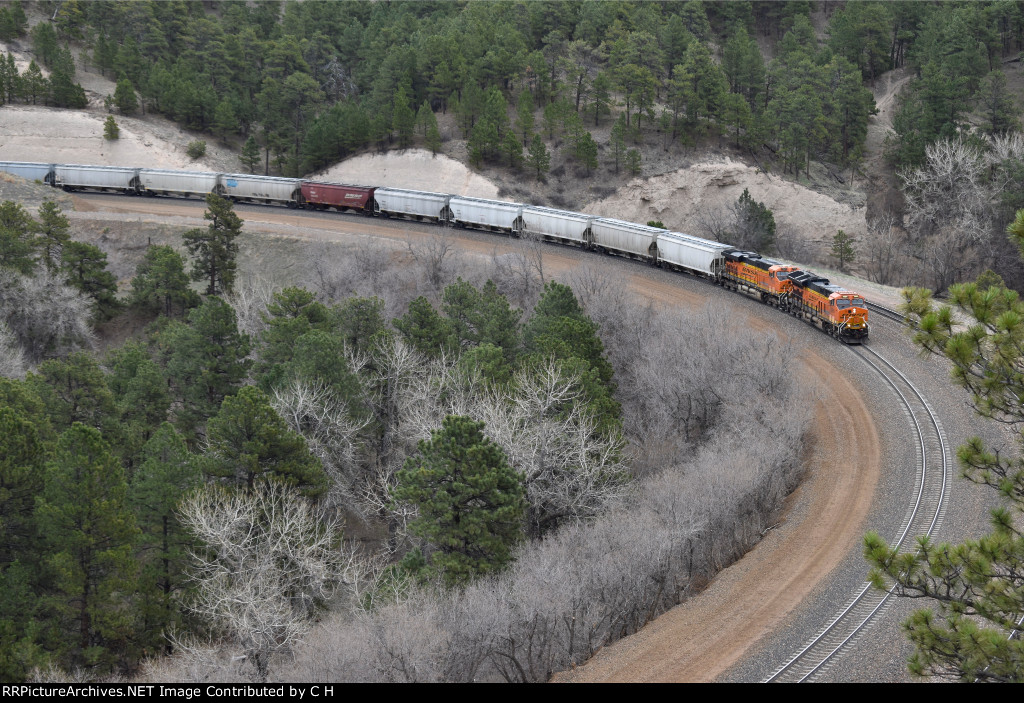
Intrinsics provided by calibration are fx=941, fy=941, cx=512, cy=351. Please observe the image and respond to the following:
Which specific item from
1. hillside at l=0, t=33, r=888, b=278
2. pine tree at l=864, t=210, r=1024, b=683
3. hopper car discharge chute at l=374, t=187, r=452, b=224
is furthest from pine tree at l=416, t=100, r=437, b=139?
pine tree at l=864, t=210, r=1024, b=683

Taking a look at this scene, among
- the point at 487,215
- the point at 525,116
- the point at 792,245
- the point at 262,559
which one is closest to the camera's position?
the point at 262,559

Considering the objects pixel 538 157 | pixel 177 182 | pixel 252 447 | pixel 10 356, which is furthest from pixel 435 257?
pixel 177 182

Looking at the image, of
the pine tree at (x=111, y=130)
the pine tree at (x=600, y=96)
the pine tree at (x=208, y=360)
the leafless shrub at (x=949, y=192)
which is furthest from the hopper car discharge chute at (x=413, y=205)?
the leafless shrub at (x=949, y=192)

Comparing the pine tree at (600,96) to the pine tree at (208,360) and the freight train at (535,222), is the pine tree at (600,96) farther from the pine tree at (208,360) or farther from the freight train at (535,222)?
the pine tree at (208,360)

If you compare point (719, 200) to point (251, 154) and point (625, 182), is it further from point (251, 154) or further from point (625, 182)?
point (251, 154)

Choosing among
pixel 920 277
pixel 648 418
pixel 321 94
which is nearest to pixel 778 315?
pixel 648 418
